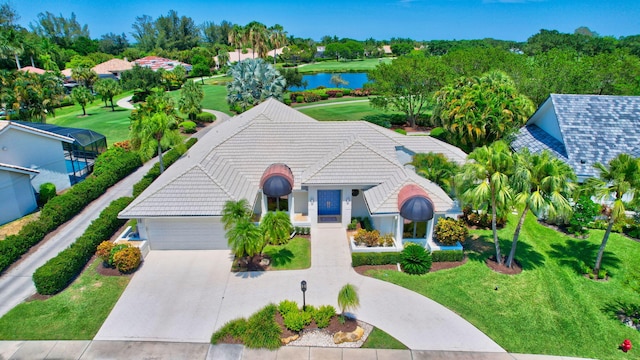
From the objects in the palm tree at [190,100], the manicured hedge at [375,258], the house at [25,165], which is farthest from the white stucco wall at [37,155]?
the manicured hedge at [375,258]

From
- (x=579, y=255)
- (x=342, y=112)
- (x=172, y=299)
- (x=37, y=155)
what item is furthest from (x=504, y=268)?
(x=342, y=112)

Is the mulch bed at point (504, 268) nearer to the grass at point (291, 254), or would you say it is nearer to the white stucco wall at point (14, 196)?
the grass at point (291, 254)

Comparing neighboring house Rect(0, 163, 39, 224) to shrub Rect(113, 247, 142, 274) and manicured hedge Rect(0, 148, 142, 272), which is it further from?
shrub Rect(113, 247, 142, 274)

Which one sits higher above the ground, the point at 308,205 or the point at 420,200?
the point at 420,200

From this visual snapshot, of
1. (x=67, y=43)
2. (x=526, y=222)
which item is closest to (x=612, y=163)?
(x=526, y=222)

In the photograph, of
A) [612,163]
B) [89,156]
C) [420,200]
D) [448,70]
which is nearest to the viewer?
[612,163]

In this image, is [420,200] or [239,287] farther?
[420,200]

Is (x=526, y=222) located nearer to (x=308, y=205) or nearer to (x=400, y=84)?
(x=308, y=205)
